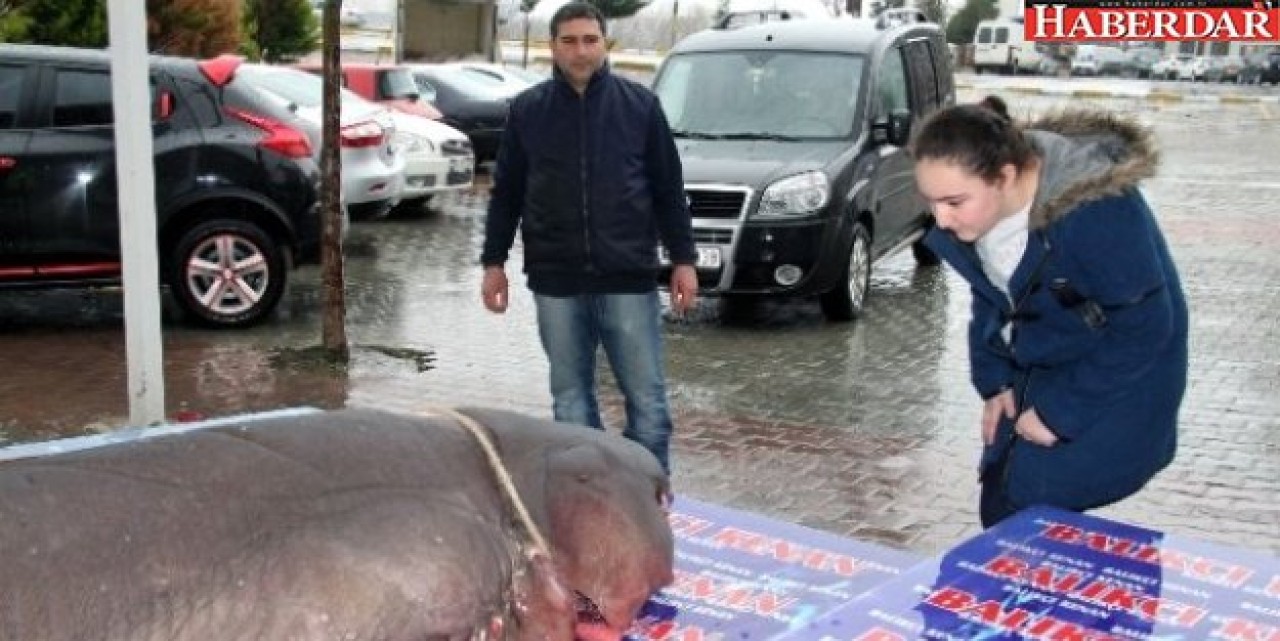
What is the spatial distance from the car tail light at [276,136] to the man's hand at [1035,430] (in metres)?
6.40

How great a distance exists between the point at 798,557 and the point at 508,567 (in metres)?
1.07

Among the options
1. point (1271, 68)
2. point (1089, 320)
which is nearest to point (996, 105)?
point (1089, 320)

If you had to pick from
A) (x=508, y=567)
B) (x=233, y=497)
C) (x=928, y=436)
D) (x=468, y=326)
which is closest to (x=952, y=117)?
(x=508, y=567)

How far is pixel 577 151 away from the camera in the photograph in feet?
15.3

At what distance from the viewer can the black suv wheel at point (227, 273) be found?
335 inches

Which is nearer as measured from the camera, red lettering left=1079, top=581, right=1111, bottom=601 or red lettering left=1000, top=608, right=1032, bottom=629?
red lettering left=1000, top=608, right=1032, bottom=629

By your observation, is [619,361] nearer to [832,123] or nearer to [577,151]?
[577,151]

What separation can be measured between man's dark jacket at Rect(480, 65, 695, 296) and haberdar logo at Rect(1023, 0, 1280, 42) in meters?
14.4

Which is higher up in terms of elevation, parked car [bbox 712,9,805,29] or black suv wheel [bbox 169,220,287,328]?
parked car [bbox 712,9,805,29]

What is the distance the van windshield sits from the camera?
31.4 ft

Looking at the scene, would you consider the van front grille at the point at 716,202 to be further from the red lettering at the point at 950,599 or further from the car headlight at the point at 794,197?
the red lettering at the point at 950,599

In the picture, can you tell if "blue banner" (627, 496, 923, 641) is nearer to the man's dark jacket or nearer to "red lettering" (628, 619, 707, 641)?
"red lettering" (628, 619, 707, 641)

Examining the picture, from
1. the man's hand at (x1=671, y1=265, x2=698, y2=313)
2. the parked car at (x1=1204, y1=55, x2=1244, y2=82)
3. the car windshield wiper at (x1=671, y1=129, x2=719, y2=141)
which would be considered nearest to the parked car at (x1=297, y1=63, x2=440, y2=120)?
the car windshield wiper at (x1=671, y1=129, x2=719, y2=141)

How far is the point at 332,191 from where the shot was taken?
304 inches
